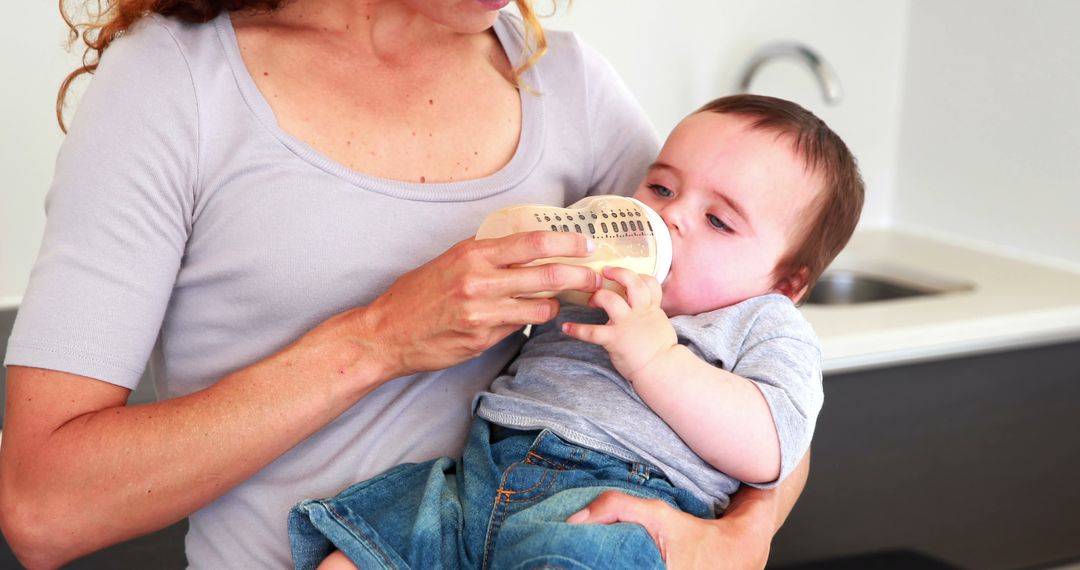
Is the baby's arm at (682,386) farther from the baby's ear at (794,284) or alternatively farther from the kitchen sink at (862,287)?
the kitchen sink at (862,287)

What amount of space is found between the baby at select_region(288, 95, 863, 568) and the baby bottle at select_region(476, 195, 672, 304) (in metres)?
0.03

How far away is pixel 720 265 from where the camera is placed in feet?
3.79

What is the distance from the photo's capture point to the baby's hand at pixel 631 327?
0.97m

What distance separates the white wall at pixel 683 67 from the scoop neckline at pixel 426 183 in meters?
0.80

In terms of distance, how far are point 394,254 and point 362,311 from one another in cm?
9

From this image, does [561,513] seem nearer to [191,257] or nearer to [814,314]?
[191,257]

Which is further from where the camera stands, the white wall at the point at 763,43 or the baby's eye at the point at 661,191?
the white wall at the point at 763,43

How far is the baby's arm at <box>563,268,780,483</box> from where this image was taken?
98 cm

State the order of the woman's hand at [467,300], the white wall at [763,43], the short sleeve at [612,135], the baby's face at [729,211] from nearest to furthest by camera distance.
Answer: the woman's hand at [467,300] < the baby's face at [729,211] < the short sleeve at [612,135] < the white wall at [763,43]

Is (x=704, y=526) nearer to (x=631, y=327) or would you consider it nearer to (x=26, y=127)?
(x=631, y=327)

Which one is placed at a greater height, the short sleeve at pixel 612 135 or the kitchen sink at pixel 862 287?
the short sleeve at pixel 612 135

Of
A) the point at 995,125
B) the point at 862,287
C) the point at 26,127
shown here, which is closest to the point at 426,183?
the point at 26,127

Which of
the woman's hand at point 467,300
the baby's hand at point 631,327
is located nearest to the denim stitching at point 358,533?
the woman's hand at point 467,300

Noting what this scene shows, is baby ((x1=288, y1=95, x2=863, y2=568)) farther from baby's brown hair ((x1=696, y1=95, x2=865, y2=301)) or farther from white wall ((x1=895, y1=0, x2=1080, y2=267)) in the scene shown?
white wall ((x1=895, y1=0, x2=1080, y2=267))
